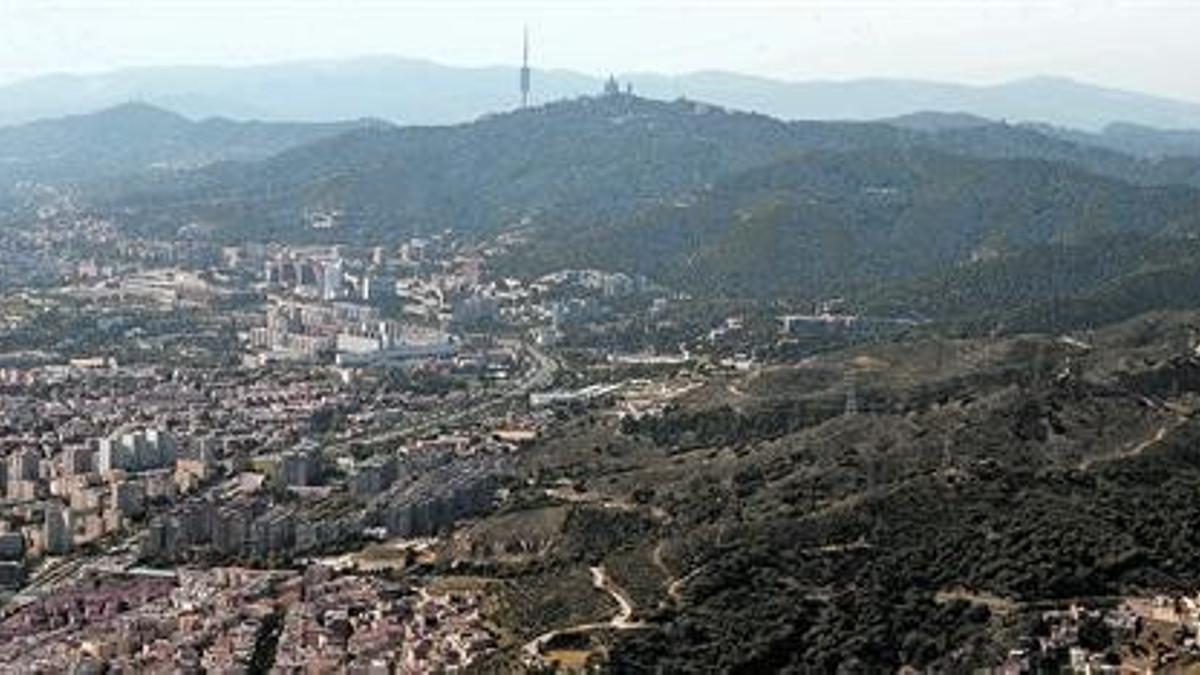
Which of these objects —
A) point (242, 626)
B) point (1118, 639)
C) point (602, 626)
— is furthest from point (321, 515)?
point (1118, 639)

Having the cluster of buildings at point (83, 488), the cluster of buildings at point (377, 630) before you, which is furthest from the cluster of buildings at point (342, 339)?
the cluster of buildings at point (377, 630)

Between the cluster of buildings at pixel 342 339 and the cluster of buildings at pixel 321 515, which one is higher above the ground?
the cluster of buildings at pixel 321 515

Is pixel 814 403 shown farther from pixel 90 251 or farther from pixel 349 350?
pixel 90 251

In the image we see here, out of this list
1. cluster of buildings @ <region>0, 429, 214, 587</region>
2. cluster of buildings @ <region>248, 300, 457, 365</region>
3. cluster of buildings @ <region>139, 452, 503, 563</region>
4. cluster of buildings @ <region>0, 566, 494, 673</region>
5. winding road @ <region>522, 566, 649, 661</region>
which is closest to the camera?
winding road @ <region>522, 566, 649, 661</region>

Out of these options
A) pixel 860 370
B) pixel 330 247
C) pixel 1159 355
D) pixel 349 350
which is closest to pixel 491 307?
pixel 349 350

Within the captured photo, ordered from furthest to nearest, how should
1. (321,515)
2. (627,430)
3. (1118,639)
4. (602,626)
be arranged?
(627,430)
(321,515)
(602,626)
(1118,639)

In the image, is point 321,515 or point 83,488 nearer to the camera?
point 321,515

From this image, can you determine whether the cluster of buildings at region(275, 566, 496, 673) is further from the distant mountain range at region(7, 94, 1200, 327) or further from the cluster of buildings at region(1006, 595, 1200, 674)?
the distant mountain range at region(7, 94, 1200, 327)

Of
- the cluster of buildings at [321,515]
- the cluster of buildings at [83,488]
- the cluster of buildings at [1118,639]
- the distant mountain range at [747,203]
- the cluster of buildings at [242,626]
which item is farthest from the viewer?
the distant mountain range at [747,203]

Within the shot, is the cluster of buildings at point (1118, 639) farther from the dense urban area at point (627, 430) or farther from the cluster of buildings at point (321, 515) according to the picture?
the cluster of buildings at point (321, 515)

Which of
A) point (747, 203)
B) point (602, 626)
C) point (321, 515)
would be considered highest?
point (602, 626)

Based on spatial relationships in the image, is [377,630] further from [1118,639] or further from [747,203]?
[747,203]

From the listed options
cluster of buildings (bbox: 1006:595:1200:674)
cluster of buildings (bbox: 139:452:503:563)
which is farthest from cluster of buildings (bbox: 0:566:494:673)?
cluster of buildings (bbox: 1006:595:1200:674)
